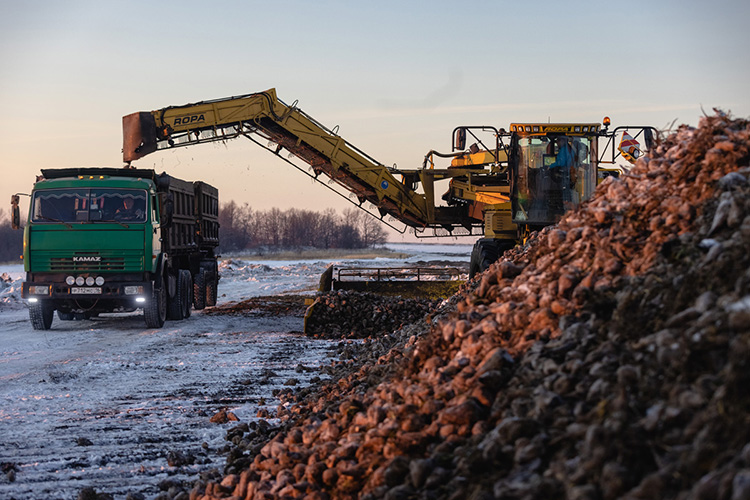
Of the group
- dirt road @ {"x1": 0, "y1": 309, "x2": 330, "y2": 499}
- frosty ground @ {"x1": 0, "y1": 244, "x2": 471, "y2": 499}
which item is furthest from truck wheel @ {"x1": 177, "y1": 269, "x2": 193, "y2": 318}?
dirt road @ {"x1": 0, "y1": 309, "x2": 330, "y2": 499}

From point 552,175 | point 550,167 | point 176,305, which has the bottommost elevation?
point 176,305

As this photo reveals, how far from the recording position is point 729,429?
100 inches

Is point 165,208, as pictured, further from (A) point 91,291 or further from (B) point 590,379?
(B) point 590,379

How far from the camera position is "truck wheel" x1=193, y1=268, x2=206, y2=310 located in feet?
58.9

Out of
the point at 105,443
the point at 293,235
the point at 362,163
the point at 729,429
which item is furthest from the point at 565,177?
the point at 293,235

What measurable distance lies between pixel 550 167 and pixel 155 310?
8.16m

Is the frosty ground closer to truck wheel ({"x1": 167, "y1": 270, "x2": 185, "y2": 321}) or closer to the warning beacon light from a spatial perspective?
truck wheel ({"x1": 167, "y1": 270, "x2": 185, "y2": 321})

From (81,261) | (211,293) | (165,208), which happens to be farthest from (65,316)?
(211,293)

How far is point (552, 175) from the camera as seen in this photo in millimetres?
11625

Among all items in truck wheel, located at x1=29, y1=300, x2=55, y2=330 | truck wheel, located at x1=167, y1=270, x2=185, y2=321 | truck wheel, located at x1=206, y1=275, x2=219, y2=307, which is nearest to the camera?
truck wheel, located at x1=29, y1=300, x2=55, y2=330

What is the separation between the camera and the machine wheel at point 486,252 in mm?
11602

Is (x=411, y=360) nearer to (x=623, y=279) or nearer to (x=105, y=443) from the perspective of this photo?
(x=623, y=279)

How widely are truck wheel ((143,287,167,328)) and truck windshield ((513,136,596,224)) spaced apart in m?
7.28

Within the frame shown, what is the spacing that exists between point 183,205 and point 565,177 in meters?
9.22
